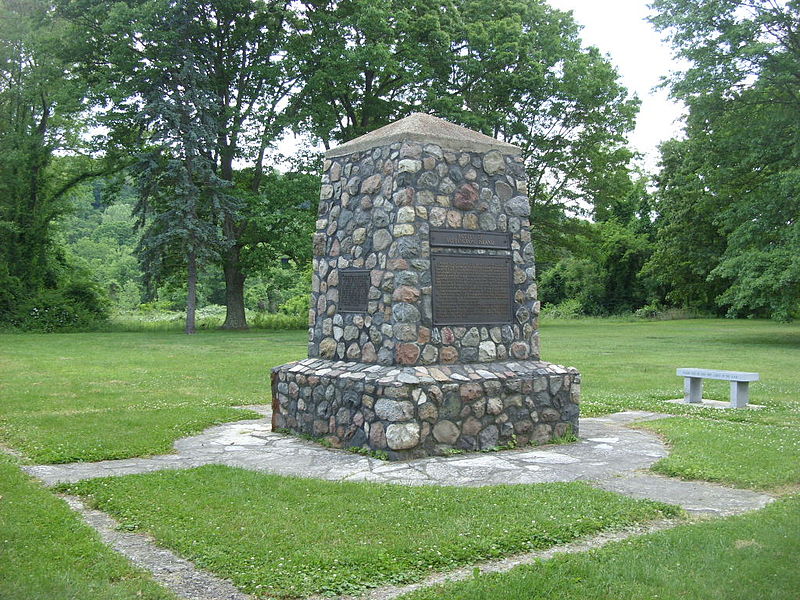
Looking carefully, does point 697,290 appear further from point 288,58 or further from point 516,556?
point 516,556

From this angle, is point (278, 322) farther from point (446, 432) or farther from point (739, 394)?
point (446, 432)

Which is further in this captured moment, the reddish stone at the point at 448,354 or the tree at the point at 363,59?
the tree at the point at 363,59

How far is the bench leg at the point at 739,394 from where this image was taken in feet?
36.2

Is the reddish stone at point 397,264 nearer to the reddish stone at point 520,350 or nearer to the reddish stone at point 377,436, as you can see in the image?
the reddish stone at point 377,436

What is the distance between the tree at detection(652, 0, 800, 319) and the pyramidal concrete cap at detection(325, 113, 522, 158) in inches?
701

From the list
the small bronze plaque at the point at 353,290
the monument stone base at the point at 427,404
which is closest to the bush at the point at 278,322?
the monument stone base at the point at 427,404

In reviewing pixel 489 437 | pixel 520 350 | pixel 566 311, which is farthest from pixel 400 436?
pixel 566 311

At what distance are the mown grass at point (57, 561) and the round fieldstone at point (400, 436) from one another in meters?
2.92

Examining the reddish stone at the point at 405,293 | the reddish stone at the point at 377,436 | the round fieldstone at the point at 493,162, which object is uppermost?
the round fieldstone at the point at 493,162

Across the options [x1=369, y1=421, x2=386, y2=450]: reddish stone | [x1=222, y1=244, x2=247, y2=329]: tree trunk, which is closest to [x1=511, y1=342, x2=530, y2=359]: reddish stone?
[x1=369, y1=421, x2=386, y2=450]: reddish stone

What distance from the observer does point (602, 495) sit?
5809 mm

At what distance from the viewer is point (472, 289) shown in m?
8.16

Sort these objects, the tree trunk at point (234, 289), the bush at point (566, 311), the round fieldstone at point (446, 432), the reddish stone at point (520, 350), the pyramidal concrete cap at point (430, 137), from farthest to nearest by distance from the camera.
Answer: the bush at point (566, 311) → the tree trunk at point (234, 289) → the reddish stone at point (520, 350) → the pyramidal concrete cap at point (430, 137) → the round fieldstone at point (446, 432)

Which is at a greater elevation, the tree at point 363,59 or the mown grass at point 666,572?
the tree at point 363,59
